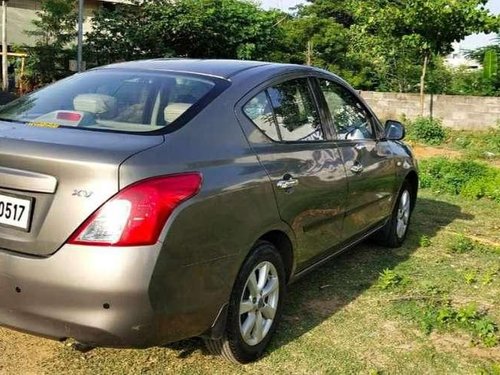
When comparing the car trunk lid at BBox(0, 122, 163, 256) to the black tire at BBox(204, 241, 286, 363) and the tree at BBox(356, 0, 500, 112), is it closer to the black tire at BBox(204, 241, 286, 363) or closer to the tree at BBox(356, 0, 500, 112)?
the black tire at BBox(204, 241, 286, 363)

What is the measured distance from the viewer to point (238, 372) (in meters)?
3.13

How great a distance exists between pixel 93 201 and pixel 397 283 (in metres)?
2.79

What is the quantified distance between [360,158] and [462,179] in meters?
4.96

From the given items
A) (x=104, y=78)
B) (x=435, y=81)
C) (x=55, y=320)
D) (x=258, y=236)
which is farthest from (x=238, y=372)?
(x=435, y=81)

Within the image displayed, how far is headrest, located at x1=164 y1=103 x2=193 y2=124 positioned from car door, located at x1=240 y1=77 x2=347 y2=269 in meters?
0.31

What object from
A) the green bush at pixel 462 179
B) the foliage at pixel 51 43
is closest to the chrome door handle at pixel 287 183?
the green bush at pixel 462 179

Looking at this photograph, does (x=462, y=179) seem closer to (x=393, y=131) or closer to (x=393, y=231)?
(x=393, y=231)

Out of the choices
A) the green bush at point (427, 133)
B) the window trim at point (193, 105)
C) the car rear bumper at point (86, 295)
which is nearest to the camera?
the car rear bumper at point (86, 295)

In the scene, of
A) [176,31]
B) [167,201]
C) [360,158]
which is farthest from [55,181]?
[176,31]

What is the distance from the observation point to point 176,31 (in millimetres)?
21734

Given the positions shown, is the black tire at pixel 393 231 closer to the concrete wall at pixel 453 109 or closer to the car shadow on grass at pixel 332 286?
the car shadow on grass at pixel 332 286

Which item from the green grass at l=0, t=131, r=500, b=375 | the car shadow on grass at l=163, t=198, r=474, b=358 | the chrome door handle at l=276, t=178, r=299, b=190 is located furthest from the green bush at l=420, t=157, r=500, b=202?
the chrome door handle at l=276, t=178, r=299, b=190

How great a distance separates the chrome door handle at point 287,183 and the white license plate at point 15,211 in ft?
4.22

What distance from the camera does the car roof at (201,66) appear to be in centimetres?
347
